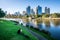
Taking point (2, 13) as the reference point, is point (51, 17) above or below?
below

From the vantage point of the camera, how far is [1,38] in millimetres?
7281

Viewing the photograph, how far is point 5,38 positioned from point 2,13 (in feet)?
67.9

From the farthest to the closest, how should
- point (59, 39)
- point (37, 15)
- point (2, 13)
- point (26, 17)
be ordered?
1. point (26, 17)
2. point (37, 15)
3. point (2, 13)
4. point (59, 39)

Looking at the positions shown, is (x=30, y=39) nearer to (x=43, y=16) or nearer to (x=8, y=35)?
(x=8, y=35)

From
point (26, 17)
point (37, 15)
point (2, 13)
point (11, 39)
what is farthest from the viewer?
point (26, 17)

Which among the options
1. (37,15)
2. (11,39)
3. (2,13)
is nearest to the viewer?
(11,39)

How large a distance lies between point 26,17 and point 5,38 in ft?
156

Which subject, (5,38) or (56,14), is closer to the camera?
(5,38)

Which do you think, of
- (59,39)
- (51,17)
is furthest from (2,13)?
(51,17)

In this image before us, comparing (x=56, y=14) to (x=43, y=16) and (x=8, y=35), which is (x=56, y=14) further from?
(x=8, y=35)

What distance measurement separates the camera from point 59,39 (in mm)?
11727

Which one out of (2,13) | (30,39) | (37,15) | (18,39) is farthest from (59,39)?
(37,15)

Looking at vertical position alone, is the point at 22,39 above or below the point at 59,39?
above

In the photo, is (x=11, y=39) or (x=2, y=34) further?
(x=2, y=34)
